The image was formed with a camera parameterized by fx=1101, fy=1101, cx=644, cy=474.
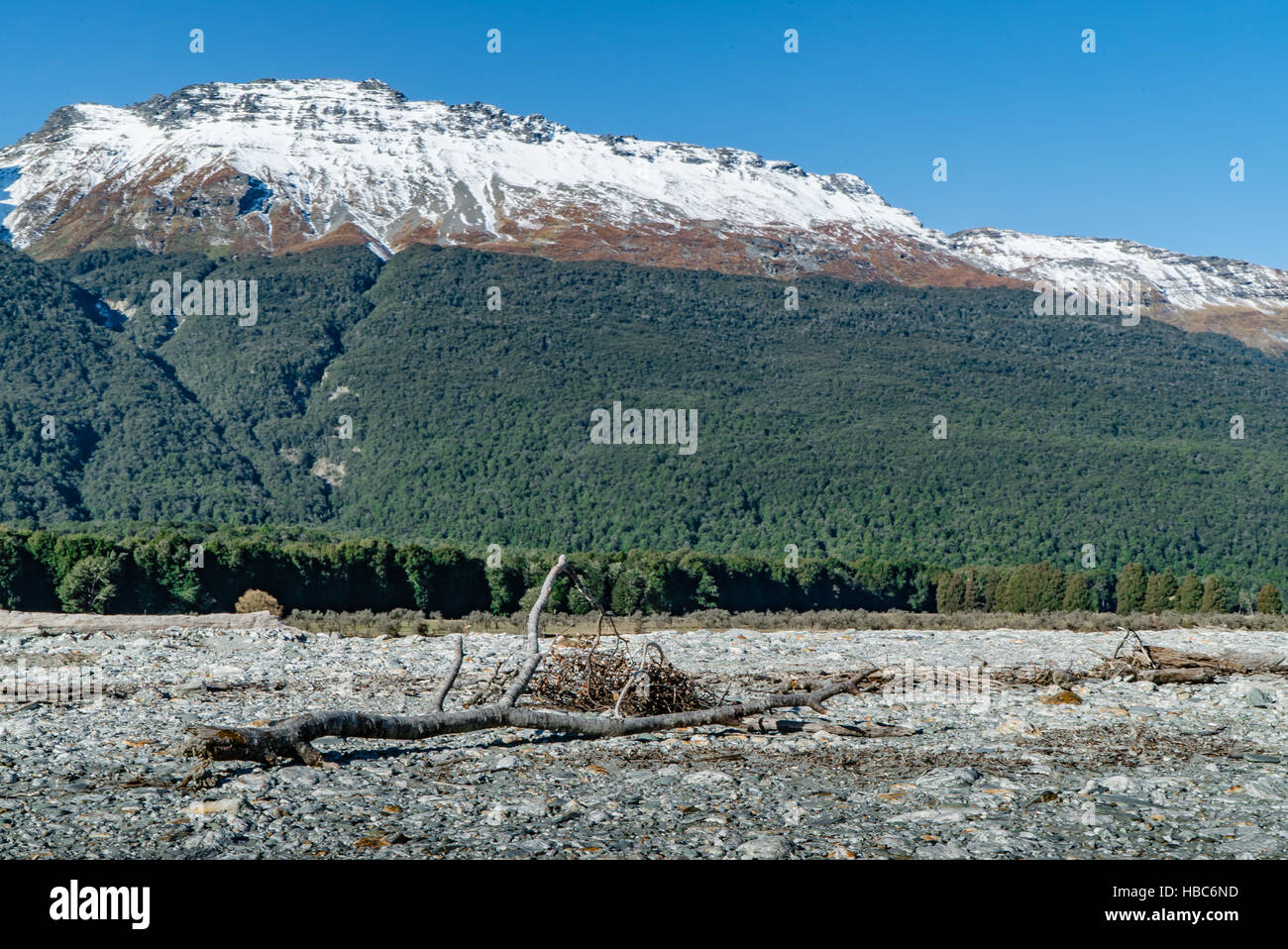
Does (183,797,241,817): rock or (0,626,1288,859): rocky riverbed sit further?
(183,797,241,817): rock

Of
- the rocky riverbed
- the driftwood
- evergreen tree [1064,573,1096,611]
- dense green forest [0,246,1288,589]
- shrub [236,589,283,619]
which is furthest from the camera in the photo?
dense green forest [0,246,1288,589]

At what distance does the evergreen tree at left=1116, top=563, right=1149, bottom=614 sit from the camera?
59.5 meters

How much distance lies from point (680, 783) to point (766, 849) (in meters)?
2.24

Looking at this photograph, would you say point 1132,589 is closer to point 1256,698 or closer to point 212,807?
point 1256,698

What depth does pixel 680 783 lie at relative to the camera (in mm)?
8844

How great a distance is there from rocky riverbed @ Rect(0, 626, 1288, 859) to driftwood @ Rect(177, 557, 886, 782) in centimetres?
17

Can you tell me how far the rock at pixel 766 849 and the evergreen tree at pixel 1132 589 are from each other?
188 feet

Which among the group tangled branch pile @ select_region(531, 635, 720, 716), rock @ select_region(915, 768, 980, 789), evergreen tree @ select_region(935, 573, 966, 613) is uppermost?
tangled branch pile @ select_region(531, 635, 720, 716)

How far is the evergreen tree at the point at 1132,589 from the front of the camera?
5947 centimetres

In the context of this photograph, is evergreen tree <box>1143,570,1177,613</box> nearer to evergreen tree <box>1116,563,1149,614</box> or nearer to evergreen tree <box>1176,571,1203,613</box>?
evergreen tree <box>1116,563,1149,614</box>

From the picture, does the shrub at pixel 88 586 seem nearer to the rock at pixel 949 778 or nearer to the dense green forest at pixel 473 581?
the dense green forest at pixel 473 581

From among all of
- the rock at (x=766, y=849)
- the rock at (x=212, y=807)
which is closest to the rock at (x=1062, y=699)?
the rock at (x=766, y=849)

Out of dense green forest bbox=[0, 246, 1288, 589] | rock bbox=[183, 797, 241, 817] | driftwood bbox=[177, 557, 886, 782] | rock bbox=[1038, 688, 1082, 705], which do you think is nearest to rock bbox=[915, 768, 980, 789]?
driftwood bbox=[177, 557, 886, 782]

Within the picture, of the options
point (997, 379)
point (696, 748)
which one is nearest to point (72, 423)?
point (997, 379)
